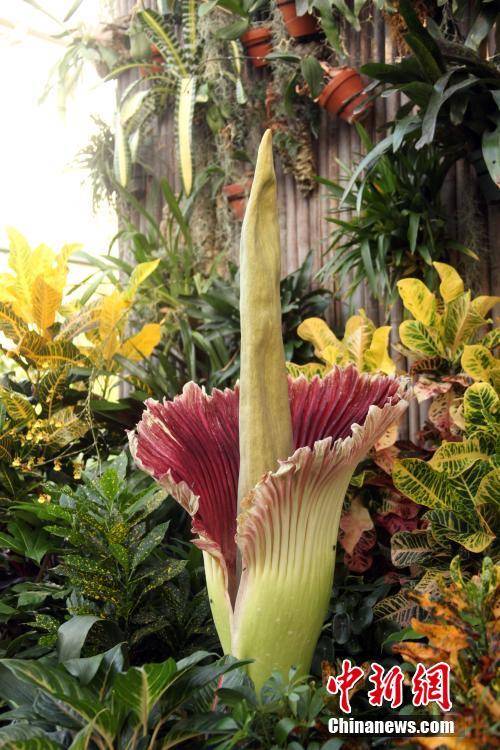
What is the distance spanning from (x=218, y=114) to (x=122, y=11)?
868 mm

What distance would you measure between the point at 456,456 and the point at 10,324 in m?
0.86

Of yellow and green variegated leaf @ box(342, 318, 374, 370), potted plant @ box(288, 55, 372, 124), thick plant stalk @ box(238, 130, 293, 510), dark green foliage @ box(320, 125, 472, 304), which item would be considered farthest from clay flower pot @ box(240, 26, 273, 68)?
thick plant stalk @ box(238, 130, 293, 510)

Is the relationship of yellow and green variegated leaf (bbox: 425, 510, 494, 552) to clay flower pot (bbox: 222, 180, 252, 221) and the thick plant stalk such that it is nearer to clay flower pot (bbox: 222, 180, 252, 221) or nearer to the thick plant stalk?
the thick plant stalk

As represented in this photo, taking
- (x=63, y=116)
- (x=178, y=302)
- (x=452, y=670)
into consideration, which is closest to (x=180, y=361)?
(x=178, y=302)

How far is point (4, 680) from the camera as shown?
728 millimetres

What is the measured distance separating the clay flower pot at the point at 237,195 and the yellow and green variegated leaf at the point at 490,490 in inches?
66.0

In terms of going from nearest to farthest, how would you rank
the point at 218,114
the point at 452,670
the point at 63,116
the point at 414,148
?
the point at 452,670 < the point at 414,148 < the point at 218,114 < the point at 63,116

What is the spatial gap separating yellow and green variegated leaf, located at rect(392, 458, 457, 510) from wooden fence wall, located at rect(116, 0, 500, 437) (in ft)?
3.05

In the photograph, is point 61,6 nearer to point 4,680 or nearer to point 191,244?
point 191,244

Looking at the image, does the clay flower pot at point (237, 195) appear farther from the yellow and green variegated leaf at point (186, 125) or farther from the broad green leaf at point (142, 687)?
the broad green leaf at point (142, 687)

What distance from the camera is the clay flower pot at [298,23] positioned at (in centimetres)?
214

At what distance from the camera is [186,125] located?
2436 millimetres

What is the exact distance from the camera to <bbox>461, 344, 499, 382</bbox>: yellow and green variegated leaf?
1126 millimetres

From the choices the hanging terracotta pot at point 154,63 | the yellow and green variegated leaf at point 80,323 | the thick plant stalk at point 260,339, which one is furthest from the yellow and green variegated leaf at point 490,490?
the hanging terracotta pot at point 154,63
